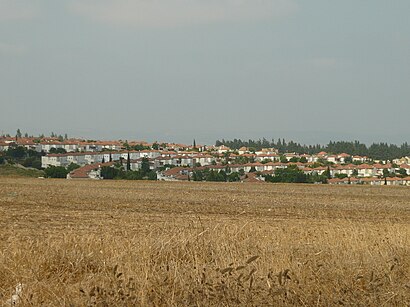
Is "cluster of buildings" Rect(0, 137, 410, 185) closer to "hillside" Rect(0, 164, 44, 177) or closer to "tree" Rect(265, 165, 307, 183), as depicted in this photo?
"hillside" Rect(0, 164, 44, 177)

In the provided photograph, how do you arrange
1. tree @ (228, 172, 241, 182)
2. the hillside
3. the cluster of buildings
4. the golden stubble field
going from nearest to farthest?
the golden stubble field < the hillside < tree @ (228, 172, 241, 182) < the cluster of buildings

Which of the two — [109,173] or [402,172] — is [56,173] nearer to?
[109,173]

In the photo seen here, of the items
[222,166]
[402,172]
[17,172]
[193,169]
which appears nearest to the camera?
[17,172]

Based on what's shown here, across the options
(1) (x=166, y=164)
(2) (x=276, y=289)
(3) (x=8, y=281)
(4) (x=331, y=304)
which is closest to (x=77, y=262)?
(3) (x=8, y=281)

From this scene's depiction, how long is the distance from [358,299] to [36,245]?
16.1ft

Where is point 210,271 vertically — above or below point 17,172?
above

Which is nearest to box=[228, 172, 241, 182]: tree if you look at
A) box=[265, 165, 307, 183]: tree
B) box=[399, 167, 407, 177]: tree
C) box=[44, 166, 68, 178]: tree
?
box=[265, 165, 307, 183]: tree

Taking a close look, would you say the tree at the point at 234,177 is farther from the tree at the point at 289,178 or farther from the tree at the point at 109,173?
the tree at the point at 109,173

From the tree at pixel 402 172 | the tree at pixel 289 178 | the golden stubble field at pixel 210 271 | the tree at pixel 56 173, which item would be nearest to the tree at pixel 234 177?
the tree at pixel 289 178

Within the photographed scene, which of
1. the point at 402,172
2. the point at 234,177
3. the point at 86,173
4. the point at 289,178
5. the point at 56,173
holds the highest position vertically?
the point at 56,173

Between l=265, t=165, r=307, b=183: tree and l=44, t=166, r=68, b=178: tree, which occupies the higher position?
l=44, t=166, r=68, b=178: tree

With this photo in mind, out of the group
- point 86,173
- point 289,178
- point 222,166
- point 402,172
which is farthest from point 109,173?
point 402,172

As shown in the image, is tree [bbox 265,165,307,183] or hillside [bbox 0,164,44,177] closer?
tree [bbox 265,165,307,183]

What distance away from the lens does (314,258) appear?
26.2 feet
